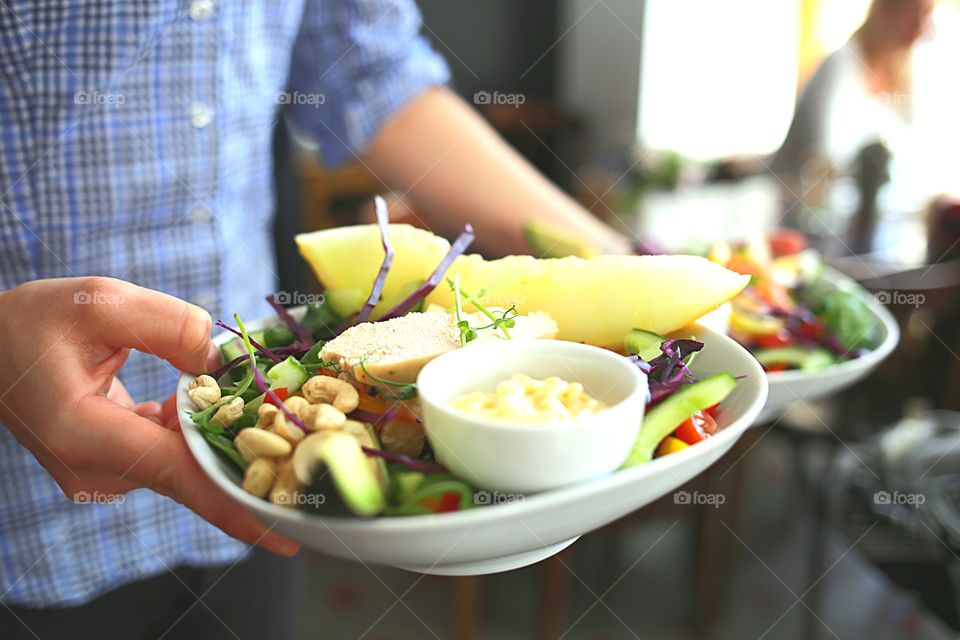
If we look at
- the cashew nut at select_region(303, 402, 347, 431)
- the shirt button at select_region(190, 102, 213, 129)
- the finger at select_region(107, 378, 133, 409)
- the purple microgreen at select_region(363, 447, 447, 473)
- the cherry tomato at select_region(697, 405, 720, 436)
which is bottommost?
the finger at select_region(107, 378, 133, 409)

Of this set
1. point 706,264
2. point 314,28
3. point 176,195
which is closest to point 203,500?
point 706,264

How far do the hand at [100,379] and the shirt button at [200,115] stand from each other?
38cm

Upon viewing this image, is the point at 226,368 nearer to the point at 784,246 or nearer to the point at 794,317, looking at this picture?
the point at 794,317

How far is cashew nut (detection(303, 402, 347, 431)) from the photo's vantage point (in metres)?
0.49

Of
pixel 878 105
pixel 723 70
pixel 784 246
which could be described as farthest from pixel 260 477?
pixel 723 70

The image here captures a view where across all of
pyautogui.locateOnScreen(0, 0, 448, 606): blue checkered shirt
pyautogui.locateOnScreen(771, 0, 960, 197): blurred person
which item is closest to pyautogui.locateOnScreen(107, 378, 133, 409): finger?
pyautogui.locateOnScreen(0, 0, 448, 606): blue checkered shirt

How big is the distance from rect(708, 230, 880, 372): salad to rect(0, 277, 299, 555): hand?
0.52 meters

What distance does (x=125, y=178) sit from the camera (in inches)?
35.3

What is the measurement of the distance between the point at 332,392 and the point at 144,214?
0.52 m

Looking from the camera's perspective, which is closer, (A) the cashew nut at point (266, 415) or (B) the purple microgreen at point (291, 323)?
(A) the cashew nut at point (266, 415)

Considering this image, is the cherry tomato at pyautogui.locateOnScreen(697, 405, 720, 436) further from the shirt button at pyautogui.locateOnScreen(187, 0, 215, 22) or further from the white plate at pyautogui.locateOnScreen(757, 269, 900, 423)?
the shirt button at pyautogui.locateOnScreen(187, 0, 215, 22)

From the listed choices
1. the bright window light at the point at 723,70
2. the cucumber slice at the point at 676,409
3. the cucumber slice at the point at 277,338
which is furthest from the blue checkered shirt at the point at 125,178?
the bright window light at the point at 723,70

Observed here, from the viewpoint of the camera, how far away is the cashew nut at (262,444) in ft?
1.59

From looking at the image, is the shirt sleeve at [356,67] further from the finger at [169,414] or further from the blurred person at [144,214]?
the finger at [169,414]
